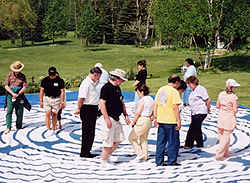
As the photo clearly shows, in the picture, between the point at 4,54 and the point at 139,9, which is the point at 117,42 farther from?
the point at 4,54

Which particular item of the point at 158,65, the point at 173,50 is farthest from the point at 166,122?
the point at 173,50

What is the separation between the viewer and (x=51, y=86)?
8.89 meters

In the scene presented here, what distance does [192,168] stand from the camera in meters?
6.63

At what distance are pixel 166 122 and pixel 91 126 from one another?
1.73m

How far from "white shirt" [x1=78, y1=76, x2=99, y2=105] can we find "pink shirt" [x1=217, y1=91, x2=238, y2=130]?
2.79 m

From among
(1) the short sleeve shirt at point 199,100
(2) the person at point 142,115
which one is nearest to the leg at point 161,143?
(2) the person at point 142,115

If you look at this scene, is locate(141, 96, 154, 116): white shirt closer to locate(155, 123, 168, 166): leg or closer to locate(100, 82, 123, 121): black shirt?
locate(155, 123, 168, 166): leg

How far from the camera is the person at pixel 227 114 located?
6.94 meters

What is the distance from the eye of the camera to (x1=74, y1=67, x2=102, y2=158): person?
6962 millimetres

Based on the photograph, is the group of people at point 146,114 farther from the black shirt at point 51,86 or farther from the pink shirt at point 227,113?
the black shirt at point 51,86

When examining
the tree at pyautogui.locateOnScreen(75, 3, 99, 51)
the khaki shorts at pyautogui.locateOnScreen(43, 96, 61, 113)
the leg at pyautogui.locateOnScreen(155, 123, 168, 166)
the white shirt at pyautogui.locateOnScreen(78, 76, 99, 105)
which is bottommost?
the leg at pyautogui.locateOnScreen(155, 123, 168, 166)

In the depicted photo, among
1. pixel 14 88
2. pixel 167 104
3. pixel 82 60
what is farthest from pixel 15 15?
pixel 167 104

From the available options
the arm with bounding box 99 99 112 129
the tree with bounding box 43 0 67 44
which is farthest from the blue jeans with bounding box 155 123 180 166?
the tree with bounding box 43 0 67 44

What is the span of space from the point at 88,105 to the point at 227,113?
3.03 metres
